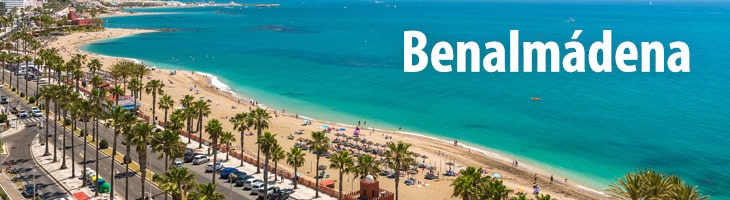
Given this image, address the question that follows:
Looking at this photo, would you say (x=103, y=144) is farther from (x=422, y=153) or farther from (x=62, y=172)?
(x=422, y=153)

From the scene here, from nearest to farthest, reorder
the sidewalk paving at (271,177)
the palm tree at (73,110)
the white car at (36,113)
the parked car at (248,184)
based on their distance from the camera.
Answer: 1. the palm tree at (73,110)
2. the sidewalk paving at (271,177)
3. the parked car at (248,184)
4. the white car at (36,113)

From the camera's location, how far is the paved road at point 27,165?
59891mm

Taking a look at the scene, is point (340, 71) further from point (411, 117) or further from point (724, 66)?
point (724, 66)

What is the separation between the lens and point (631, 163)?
84.3m

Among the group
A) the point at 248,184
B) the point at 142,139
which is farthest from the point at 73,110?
the point at 248,184

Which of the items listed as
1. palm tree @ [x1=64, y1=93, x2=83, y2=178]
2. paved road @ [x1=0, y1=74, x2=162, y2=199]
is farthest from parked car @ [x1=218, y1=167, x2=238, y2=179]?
palm tree @ [x1=64, y1=93, x2=83, y2=178]

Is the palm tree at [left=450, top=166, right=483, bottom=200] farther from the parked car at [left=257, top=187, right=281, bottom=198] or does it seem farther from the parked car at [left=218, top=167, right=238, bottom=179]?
the parked car at [left=218, top=167, right=238, bottom=179]

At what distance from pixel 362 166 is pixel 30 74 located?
102416 mm

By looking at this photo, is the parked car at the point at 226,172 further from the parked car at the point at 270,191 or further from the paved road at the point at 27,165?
the paved road at the point at 27,165

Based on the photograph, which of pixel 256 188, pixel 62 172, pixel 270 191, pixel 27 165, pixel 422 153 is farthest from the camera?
pixel 422 153

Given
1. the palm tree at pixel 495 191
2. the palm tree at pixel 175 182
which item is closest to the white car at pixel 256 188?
the palm tree at pixel 175 182

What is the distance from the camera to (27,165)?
67750 mm

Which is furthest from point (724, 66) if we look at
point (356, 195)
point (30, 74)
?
point (30, 74)

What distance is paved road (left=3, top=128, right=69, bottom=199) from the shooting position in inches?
2358
